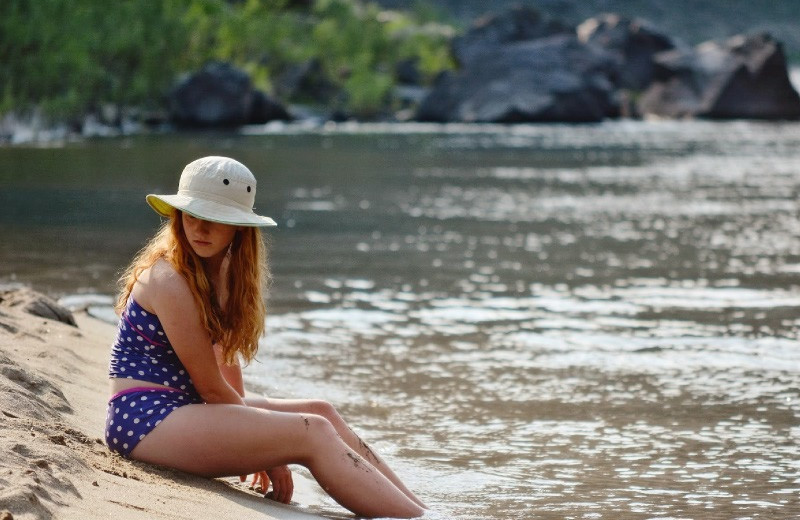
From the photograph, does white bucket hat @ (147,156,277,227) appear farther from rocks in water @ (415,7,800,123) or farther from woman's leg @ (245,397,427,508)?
rocks in water @ (415,7,800,123)

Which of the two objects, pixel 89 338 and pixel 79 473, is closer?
pixel 79 473

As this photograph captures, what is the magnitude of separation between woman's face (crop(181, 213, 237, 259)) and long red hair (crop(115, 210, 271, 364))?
0.04 metres

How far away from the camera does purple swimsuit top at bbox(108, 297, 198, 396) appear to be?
577 cm

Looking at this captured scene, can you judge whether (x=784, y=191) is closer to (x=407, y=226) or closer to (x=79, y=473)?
(x=407, y=226)

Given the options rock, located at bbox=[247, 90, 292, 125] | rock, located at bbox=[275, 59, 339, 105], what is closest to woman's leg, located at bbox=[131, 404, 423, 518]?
rock, located at bbox=[247, 90, 292, 125]

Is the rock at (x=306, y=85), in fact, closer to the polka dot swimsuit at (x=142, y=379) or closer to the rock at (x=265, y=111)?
the rock at (x=265, y=111)

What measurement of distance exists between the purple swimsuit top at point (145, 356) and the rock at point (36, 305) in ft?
11.0

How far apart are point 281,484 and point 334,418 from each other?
40 centimetres

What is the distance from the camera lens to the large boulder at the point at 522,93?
290 ft

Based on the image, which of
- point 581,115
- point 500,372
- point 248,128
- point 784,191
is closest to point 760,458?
point 500,372

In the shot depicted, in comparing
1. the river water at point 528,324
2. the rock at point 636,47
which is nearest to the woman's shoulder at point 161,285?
the river water at point 528,324

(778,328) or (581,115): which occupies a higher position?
(581,115)

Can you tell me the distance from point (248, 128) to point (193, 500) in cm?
6302

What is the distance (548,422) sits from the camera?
8.30 metres
